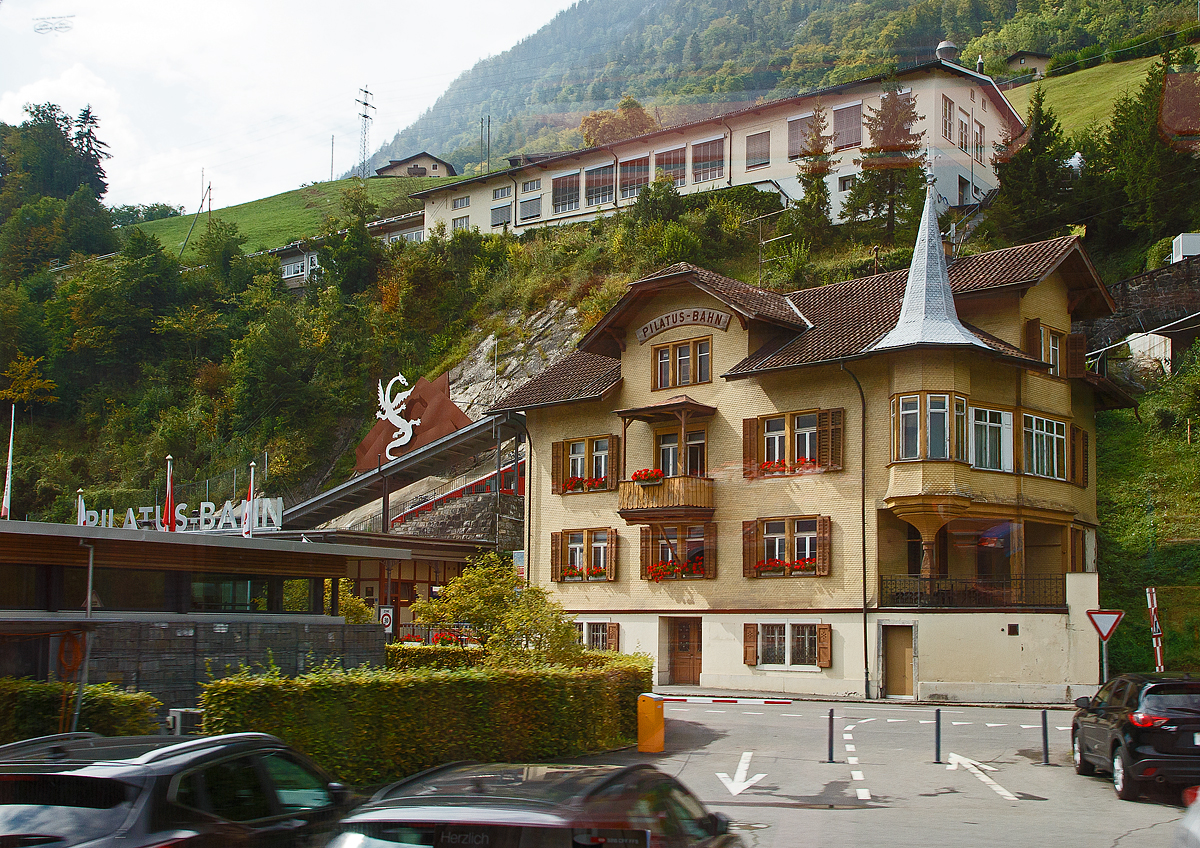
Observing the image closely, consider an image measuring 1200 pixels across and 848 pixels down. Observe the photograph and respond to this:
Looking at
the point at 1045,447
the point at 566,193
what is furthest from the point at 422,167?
the point at 1045,447

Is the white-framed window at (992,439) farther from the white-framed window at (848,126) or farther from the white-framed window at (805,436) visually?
the white-framed window at (848,126)

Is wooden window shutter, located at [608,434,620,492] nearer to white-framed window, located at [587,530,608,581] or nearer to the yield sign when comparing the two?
white-framed window, located at [587,530,608,581]

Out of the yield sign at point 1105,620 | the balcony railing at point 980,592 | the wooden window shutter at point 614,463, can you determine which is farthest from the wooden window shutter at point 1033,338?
the yield sign at point 1105,620

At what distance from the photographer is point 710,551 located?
118 feet

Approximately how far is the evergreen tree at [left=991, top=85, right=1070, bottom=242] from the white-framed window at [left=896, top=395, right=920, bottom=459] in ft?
79.4

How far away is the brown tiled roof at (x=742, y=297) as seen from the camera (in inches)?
1401

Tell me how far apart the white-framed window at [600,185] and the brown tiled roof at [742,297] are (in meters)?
36.3

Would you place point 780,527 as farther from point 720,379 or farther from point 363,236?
point 363,236

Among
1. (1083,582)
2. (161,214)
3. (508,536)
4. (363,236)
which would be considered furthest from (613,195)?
(161,214)

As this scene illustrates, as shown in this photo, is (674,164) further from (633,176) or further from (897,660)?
(897,660)

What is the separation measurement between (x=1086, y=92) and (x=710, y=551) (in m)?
51.9

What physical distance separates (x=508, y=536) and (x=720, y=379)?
40.6 feet

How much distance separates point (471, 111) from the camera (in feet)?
645

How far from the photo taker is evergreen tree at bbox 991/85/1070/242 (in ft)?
172
